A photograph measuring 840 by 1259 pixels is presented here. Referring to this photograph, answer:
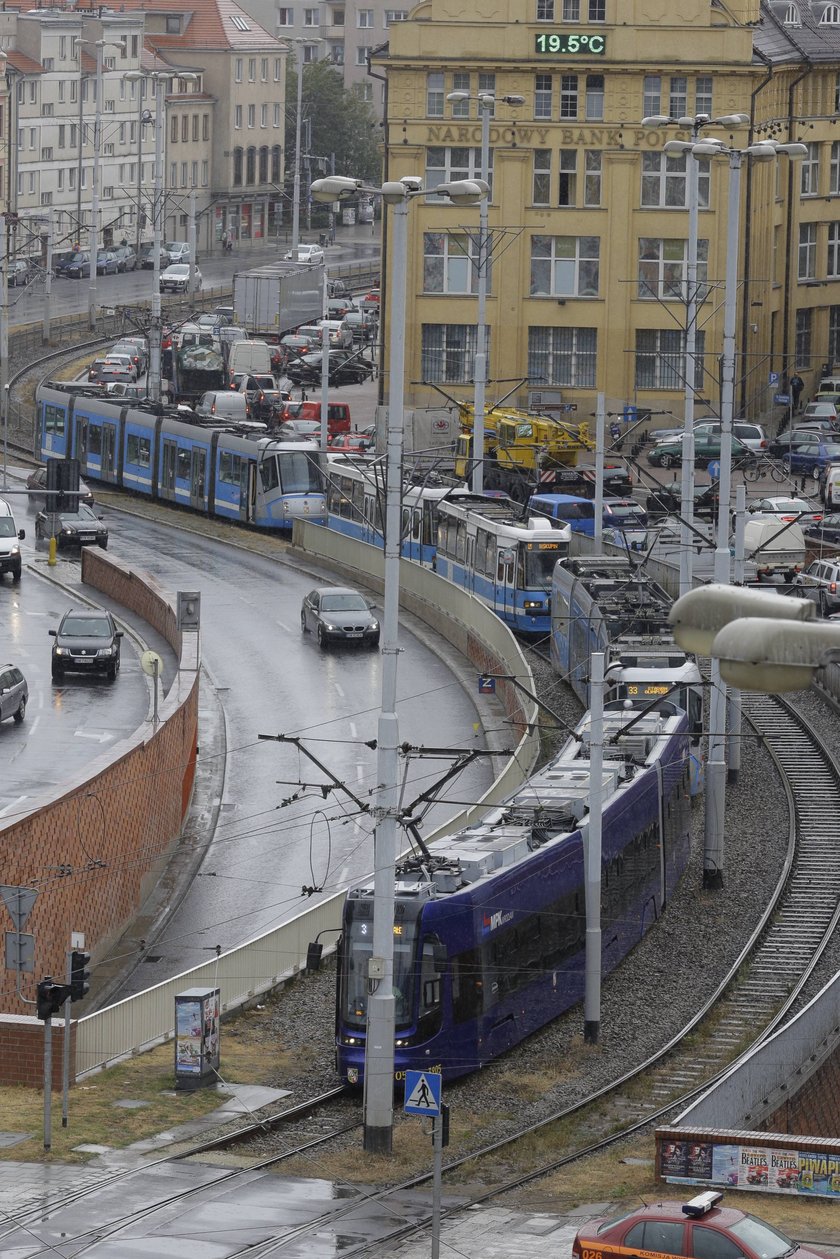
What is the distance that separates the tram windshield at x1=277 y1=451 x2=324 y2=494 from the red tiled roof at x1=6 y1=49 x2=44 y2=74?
230ft

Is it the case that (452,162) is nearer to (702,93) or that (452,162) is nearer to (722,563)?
(702,93)

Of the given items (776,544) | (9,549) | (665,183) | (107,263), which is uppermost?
(665,183)

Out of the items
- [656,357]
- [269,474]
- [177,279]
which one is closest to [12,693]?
[269,474]

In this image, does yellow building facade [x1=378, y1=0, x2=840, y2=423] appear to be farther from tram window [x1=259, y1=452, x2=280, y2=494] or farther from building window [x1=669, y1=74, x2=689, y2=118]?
tram window [x1=259, y1=452, x2=280, y2=494]

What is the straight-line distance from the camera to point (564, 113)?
291ft

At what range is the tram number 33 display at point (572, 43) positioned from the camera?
87312mm

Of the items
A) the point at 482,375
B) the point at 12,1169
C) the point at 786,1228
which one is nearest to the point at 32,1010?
the point at 12,1169

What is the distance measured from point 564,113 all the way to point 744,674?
80.1 m

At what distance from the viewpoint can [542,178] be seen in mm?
89938

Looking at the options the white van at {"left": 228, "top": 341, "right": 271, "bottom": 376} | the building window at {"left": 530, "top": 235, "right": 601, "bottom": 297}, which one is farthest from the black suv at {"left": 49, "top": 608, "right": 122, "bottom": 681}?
the white van at {"left": 228, "top": 341, "right": 271, "bottom": 376}

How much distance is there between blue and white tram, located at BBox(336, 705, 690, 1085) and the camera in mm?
29583

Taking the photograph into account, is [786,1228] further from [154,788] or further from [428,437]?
[428,437]

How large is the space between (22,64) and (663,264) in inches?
2290

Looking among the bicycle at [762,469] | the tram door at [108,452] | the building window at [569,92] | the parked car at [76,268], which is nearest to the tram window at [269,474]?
the tram door at [108,452]
